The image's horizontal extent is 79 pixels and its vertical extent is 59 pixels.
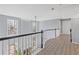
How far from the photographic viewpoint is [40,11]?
4.74 feet

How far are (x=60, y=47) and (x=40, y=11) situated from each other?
1.59 ft

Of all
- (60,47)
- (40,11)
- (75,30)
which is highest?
(40,11)

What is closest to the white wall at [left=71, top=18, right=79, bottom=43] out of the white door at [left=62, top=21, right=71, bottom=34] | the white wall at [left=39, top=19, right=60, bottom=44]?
the white door at [left=62, top=21, right=71, bottom=34]

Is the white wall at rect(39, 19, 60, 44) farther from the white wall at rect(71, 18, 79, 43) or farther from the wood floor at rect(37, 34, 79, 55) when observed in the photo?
the white wall at rect(71, 18, 79, 43)

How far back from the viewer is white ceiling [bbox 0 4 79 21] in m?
1.39

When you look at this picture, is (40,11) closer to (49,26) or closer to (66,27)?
(49,26)

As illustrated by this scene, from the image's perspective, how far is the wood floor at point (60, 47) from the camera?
141cm

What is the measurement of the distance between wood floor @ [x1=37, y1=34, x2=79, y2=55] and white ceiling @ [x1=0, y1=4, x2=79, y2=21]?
27 centimetres

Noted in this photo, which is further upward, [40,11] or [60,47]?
[40,11]

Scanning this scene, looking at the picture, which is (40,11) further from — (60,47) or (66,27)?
(60,47)

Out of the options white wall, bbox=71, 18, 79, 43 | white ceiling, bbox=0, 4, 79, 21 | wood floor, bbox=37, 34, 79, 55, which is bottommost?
wood floor, bbox=37, 34, 79, 55

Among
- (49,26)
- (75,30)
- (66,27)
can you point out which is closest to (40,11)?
(49,26)
